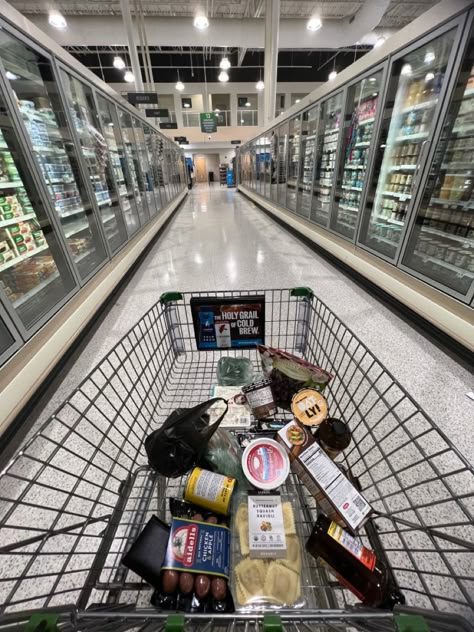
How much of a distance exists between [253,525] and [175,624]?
14.1 inches

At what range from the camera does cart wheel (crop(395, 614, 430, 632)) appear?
386 millimetres

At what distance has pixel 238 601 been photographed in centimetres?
65

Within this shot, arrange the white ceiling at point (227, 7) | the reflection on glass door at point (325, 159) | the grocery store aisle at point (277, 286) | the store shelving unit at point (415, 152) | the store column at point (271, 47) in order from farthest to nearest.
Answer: the white ceiling at point (227, 7) → the store column at point (271, 47) → the reflection on glass door at point (325, 159) → the store shelving unit at point (415, 152) → the grocery store aisle at point (277, 286)

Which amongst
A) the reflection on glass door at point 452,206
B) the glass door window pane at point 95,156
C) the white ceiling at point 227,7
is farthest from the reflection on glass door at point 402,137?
the white ceiling at point 227,7

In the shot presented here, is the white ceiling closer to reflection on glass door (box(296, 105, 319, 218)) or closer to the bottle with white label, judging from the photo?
reflection on glass door (box(296, 105, 319, 218))

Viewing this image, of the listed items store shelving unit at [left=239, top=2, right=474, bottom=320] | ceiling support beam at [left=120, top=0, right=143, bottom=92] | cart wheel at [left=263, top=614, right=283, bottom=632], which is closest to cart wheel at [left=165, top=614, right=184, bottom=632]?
cart wheel at [left=263, top=614, right=283, bottom=632]

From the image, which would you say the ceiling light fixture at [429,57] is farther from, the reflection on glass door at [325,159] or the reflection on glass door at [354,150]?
the reflection on glass door at [325,159]

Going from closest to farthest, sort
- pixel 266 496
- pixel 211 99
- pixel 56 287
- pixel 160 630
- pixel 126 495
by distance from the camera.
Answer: pixel 160 630, pixel 266 496, pixel 126 495, pixel 56 287, pixel 211 99

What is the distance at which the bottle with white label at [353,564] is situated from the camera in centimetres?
62

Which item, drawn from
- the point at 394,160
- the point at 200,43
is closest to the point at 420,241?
the point at 394,160

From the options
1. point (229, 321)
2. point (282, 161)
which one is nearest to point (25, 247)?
point (229, 321)

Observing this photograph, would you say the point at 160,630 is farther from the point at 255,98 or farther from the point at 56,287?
the point at 255,98

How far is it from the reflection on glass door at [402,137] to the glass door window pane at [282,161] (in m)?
3.89

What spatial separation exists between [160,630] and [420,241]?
3.69 meters
